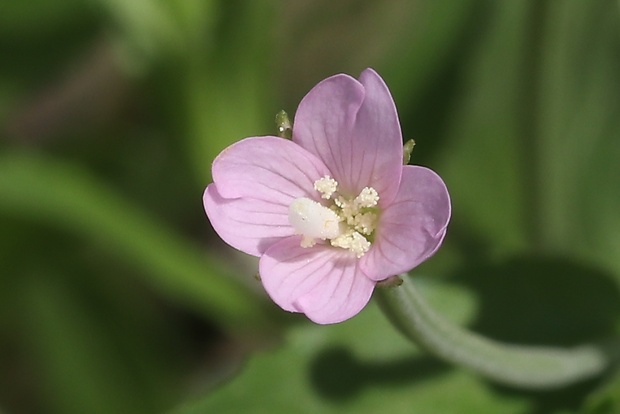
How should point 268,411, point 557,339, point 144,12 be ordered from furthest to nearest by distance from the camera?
point 144,12, point 557,339, point 268,411

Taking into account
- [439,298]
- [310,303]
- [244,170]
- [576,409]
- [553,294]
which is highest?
[244,170]

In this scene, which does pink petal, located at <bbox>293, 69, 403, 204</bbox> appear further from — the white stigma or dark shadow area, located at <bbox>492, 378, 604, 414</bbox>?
dark shadow area, located at <bbox>492, 378, 604, 414</bbox>

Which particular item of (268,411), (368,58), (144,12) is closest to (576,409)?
(268,411)

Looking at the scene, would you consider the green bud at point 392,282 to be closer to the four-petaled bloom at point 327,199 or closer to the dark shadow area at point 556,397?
the four-petaled bloom at point 327,199

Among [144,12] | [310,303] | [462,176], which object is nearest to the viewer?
[310,303]

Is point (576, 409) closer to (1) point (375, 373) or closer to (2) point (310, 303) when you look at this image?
(1) point (375, 373)

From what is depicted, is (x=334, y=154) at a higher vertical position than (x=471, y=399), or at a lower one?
higher

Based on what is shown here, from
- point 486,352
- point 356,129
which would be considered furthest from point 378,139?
point 486,352
